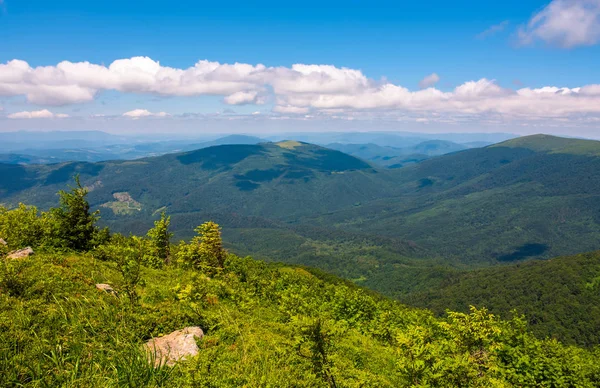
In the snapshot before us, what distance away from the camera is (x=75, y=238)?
1395 inches

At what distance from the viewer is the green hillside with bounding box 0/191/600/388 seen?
39.3 ft

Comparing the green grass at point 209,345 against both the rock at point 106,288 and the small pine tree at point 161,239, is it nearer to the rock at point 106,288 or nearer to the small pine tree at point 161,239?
the rock at point 106,288

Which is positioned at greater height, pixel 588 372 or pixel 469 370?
Result: pixel 469 370

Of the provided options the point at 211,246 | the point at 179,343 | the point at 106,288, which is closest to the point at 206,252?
the point at 211,246

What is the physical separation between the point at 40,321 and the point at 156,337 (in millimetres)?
6289

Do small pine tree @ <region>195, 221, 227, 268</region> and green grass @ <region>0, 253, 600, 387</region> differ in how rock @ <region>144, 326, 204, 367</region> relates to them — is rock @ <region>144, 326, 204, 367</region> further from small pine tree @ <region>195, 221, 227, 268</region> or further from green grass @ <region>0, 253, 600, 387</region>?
small pine tree @ <region>195, 221, 227, 268</region>

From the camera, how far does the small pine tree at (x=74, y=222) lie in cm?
3484

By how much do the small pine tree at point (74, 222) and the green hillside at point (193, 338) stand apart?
0.15m

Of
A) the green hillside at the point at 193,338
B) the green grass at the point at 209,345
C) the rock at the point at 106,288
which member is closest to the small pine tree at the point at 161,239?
the green hillside at the point at 193,338

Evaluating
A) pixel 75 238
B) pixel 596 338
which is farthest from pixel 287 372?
pixel 596 338

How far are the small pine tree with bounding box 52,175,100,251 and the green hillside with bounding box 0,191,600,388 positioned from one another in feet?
0.48

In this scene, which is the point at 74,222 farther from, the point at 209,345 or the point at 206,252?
the point at 209,345

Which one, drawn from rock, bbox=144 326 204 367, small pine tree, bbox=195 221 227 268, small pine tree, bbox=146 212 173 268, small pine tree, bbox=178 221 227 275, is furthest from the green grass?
small pine tree, bbox=195 221 227 268

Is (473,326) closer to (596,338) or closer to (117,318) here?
(117,318)
